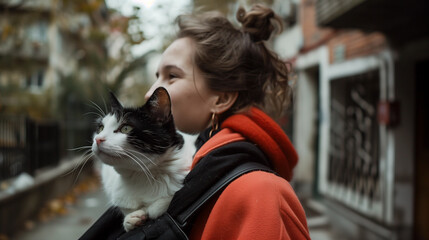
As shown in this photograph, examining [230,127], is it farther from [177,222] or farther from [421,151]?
[421,151]

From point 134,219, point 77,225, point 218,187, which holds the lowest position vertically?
point 77,225

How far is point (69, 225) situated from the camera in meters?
6.20

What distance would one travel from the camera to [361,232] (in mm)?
5840

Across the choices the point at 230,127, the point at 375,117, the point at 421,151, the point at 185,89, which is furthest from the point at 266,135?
the point at 375,117

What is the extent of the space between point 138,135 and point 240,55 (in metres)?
0.62

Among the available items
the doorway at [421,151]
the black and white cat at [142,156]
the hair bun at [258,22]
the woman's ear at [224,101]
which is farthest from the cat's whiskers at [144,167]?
the doorway at [421,151]

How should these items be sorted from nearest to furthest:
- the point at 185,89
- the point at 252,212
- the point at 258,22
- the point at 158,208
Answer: the point at 252,212 < the point at 158,208 < the point at 185,89 < the point at 258,22

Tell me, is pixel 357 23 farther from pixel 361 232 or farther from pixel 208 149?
pixel 208 149

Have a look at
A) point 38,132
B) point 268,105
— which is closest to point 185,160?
point 268,105

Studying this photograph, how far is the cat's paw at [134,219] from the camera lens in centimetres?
127

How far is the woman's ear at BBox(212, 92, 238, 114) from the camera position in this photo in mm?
1608

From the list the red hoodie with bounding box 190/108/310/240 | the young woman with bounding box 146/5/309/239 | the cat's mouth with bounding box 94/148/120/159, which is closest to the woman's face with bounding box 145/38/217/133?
the young woman with bounding box 146/5/309/239

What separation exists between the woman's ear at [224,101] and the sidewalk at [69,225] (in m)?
3.60

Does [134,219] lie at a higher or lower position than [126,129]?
lower
